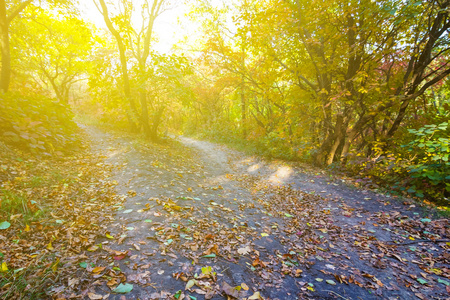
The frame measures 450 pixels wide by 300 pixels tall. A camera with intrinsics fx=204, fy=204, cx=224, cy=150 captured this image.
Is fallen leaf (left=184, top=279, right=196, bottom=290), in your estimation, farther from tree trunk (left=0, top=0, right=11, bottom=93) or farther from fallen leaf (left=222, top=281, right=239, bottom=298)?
tree trunk (left=0, top=0, right=11, bottom=93)

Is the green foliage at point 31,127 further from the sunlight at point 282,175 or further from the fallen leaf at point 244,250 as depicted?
the sunlight at point 282,175

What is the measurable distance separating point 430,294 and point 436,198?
3.05 metres

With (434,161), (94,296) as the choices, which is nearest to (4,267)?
(94,296)

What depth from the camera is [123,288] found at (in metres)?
2.05

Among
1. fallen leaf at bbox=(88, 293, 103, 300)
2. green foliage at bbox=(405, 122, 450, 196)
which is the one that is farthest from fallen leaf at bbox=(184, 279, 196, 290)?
green foliage at bbox=(405, 122, 450, 196)

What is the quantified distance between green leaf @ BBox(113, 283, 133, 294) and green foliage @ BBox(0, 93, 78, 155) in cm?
445

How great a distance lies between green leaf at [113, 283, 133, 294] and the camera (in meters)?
2.00

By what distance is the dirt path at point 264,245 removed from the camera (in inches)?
91.5

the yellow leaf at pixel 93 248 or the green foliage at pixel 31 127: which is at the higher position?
the green foliage at pixel 31 127

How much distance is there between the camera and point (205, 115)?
2062 cm

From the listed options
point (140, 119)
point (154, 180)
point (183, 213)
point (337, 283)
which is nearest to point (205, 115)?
point (140, 119)

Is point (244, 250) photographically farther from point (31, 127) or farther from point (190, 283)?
point (31, 127)

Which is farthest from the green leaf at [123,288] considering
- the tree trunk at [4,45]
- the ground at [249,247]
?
the tree trunk at [4,45]

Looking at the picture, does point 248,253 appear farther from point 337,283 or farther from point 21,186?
point 21,186
